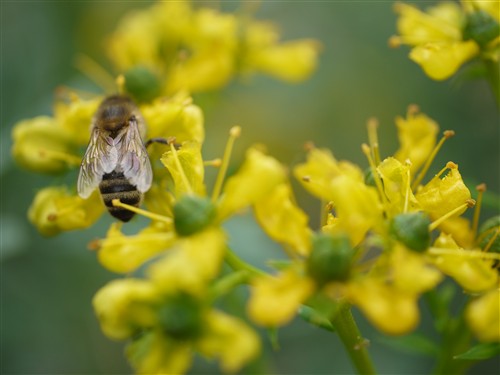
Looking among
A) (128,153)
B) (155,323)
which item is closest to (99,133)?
(128,153)

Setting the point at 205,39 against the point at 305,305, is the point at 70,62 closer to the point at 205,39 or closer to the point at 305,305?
the point at 205,39

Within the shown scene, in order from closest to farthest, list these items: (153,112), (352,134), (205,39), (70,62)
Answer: (153,112) → (205,39) → (70,62) → (352,134)

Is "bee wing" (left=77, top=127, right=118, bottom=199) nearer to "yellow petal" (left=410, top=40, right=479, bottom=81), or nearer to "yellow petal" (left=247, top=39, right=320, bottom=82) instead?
"yellow petal" (left=410, top=40, right=479, bottom=81)

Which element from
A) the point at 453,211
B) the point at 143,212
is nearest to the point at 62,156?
the point at 143,212

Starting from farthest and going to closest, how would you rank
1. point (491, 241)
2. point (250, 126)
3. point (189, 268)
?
1. point (250, 126)
2. point (491, 241)
3. point (189, 268)

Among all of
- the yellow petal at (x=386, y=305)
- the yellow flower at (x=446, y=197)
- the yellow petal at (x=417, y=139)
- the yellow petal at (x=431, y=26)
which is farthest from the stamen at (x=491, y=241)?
the yellow petal at (x=431, y=26)

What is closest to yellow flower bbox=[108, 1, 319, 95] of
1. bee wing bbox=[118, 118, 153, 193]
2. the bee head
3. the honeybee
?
the bee head

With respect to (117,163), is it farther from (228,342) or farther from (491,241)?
(491,241)
